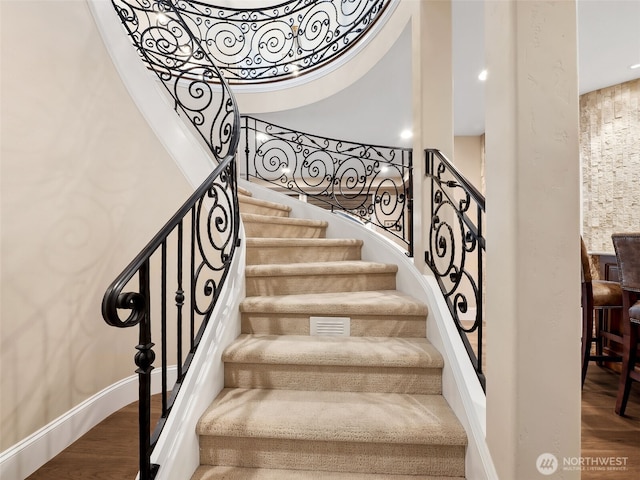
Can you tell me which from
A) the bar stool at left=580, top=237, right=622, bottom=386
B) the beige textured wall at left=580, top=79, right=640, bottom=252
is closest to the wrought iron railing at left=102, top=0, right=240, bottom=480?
the bar stool at left=580, top=237, right=622, bottom=386

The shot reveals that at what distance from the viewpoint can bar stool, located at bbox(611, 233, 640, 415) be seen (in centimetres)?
191

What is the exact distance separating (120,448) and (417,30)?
3.16 meters

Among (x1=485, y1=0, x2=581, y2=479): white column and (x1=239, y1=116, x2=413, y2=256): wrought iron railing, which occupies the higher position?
(x1=239, y1=116, x2=413, y2=256): wrought iron railing

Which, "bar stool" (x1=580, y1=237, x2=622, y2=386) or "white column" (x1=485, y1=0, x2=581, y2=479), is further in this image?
"bar stool" (x1=580, y1=237, x2=622, y2=386)

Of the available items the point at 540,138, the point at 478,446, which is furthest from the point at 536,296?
→ the point at 478,446

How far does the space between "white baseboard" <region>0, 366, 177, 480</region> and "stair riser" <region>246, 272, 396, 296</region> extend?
1113 millimetres

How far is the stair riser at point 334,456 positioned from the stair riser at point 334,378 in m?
0.30

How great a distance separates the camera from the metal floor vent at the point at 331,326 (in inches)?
74.0

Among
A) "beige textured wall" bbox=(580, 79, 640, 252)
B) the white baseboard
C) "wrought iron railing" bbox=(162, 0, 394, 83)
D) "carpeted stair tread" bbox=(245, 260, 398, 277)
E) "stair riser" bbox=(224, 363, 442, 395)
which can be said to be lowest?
the white baseboard

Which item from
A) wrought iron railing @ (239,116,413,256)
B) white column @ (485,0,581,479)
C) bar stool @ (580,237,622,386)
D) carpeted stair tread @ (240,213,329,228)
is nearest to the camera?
white column @ (485,0,581,479)

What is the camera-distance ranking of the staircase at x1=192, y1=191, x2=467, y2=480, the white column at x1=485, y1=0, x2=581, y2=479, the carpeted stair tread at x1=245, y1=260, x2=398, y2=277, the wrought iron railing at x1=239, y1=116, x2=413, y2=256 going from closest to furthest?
the white column at x1=485, y1=0, x2=581, y2=479
the staircase at x1=192, y1=191, x2=467, y2=480
the carpeted stair tread at x1=245, y1=260, x2=398, y2=277
the wrought iron railing at x1=239, y1=116, x2=413, y2=256

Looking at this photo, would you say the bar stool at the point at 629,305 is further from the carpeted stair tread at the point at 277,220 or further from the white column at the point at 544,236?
the carpeted stair tread at the point at 277,220

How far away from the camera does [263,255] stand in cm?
239

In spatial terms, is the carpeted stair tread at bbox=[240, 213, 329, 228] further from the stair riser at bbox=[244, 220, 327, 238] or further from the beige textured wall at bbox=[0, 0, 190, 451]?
the beige textured wall at bbox=[0, 0, 190, 451]
